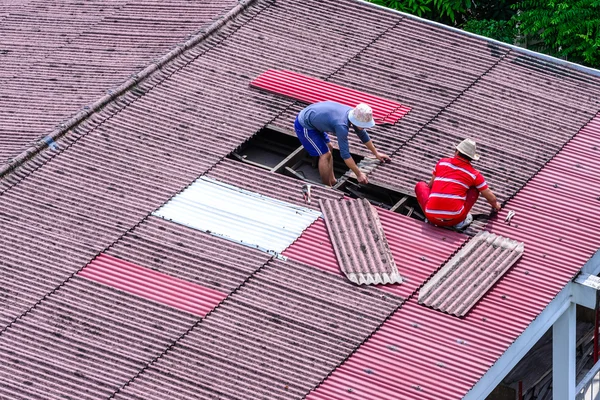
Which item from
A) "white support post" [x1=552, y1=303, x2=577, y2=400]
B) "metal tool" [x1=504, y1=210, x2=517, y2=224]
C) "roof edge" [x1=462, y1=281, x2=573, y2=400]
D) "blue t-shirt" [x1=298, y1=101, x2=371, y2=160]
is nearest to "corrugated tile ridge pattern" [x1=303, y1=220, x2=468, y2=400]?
"metal tool" [x1=504, y1=210, x2=517, y2=224]

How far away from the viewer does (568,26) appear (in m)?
26.9

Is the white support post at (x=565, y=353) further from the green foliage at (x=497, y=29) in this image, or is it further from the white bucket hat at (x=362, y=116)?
the green foliage at (x=497, y=29)

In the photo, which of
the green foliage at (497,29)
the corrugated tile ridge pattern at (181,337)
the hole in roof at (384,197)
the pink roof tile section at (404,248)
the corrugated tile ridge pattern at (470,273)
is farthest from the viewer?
the green foliage at (497,29)

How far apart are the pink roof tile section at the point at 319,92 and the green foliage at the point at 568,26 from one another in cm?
707

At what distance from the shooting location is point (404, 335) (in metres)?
16.7

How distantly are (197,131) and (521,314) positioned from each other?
7.12 m

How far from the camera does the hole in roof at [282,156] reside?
20.5m

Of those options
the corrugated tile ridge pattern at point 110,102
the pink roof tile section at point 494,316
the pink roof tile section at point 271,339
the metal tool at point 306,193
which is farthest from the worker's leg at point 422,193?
the corrugated tile ridge pattern at point 110,102

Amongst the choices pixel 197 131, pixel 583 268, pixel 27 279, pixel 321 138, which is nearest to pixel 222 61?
pixel 197 131

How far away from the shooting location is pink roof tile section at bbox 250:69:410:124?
2141 cm

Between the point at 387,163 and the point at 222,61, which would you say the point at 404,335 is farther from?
the point at 222,61

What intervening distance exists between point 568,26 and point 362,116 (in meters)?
9.83

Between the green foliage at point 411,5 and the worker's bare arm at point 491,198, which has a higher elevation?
the worker's bare arm at point 491,198

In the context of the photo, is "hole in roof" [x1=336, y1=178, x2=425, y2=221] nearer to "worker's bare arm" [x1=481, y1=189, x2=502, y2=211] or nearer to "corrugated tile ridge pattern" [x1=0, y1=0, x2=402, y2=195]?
"worker's bare arm" [x1=481, y1=189, x2=502, y2=211]
